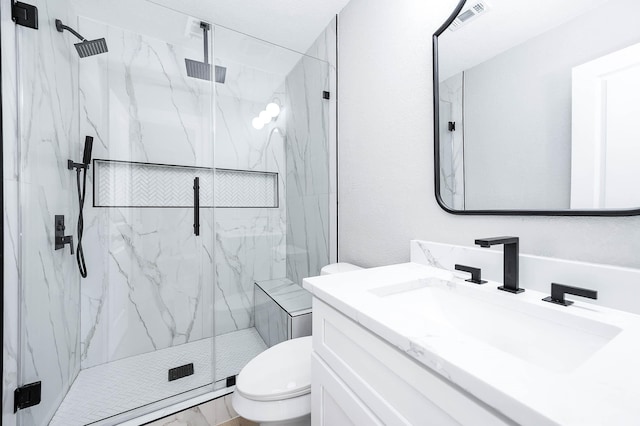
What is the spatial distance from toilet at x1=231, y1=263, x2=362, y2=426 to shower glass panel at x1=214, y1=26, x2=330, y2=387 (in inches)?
27.9

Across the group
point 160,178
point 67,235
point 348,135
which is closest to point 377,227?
point 348,135

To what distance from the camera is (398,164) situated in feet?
4.20

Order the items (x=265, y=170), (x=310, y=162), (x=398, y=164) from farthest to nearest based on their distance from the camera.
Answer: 1. (x=265, y=170)
2. (x=310, y=162)
3. (x=398, y=164)

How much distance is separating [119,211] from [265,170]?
1.04 meters

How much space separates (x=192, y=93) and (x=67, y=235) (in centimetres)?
119

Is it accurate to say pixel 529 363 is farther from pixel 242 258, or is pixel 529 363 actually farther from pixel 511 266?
pixel 242 258

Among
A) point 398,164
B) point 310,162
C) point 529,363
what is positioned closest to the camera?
point 529,363

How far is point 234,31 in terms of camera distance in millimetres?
1797

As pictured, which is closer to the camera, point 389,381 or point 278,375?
point 389,381

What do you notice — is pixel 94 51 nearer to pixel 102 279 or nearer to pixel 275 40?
pixel 275 40

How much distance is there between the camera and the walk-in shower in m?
1.39

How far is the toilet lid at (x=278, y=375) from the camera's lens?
94cm

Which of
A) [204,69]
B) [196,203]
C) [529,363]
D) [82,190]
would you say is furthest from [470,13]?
[82,190]

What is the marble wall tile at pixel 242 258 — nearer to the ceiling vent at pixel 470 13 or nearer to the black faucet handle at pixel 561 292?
the ceiling vent at pixel 470 13
